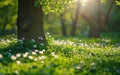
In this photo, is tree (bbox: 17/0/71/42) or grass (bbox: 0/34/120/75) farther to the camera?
tree (bbox: 17/0/71/42)

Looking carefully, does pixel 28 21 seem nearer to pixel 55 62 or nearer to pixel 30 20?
pixel 30 20

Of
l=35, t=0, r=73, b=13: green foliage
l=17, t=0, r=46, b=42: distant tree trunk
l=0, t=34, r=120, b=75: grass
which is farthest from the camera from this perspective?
l=17, t=0, r=46, b=42: distant tree trunk

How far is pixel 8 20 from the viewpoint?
58.5m

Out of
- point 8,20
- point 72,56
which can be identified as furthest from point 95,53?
point 8,20

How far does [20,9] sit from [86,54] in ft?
15.5

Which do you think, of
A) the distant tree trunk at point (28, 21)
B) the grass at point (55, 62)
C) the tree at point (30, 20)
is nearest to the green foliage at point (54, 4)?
the tree at point (30, 20)

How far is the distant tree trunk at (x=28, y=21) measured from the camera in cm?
1894

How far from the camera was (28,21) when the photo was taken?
19.0 m

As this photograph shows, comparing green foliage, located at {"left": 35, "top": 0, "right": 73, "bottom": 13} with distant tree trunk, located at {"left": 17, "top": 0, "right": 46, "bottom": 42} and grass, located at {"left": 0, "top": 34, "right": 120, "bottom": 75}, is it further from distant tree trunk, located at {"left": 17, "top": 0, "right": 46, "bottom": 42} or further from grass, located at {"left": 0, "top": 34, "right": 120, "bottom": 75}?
grass, located at {"left": 0, "top": 34, "right": 120, "bottom": 75}

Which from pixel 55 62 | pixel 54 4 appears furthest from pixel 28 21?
pixel 55 62

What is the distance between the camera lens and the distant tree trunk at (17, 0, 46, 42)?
62.1 ft

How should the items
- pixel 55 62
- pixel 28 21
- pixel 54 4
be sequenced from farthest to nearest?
pixel 54 4
pixel 28 21
pixel 55 62

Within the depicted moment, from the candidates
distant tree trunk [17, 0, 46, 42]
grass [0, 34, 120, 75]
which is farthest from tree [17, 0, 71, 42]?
grass [0, 34, 120, 75]

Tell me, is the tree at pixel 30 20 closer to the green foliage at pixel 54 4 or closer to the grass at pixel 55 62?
the green foliage at pixel 54 4
